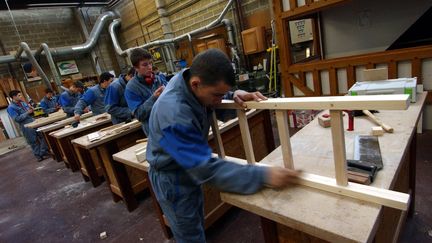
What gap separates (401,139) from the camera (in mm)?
1309

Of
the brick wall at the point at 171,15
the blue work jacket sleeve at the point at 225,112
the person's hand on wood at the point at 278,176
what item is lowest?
the person's hand on wood at the point at 278,176

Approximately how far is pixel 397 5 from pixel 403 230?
3.05 meters

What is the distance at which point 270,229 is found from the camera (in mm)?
1245

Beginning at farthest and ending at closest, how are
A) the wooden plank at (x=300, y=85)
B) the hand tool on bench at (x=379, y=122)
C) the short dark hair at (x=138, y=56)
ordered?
the wooden plank at (x=300, y=85) < the short dark hair at (x=138, y=56) < the hand tool on bench at (x=379, y=122)

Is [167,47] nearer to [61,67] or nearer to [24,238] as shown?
[61,67]

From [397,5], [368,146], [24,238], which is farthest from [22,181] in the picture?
[397,5]

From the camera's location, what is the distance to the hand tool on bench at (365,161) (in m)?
1.00

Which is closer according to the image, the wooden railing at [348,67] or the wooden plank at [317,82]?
the wooden railing at [348,67]

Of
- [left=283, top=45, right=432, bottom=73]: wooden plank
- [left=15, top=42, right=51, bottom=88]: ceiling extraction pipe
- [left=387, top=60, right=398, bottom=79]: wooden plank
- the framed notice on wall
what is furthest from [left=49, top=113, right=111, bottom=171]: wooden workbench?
the framed notice on wall

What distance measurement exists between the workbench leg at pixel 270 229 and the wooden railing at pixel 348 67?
9.00 ft

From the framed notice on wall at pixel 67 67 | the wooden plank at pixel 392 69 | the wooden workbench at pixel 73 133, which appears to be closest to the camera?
the wooden plank at pixel 392 69

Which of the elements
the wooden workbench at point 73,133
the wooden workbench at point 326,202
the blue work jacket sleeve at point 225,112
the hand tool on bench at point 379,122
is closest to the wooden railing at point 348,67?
the wooden workbench at point 326,202

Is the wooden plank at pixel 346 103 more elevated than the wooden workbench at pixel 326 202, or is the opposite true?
the wooden plank at pixel 346 103

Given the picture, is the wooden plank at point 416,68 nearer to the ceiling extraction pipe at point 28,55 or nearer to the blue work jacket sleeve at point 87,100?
the blue work jacket sleeve at point 87,100
